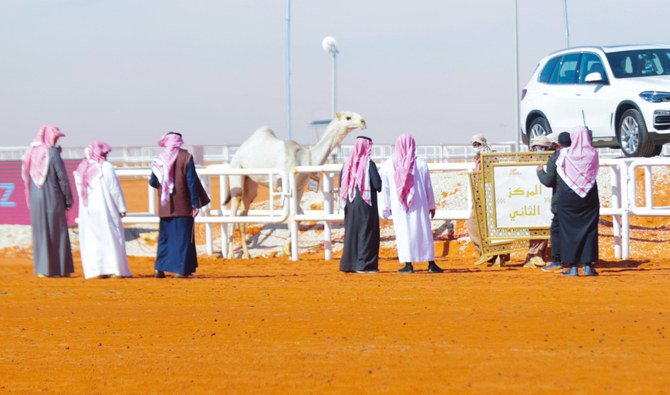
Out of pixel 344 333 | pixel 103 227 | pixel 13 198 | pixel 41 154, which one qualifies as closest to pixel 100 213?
pixel 103 227

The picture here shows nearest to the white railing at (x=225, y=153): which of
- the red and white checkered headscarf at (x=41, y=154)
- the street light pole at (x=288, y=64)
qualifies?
the street light pole at (x=288, y=64)

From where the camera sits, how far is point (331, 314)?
30.4ft

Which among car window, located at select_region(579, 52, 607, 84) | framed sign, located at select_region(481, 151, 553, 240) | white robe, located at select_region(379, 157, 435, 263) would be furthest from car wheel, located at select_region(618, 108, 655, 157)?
white robe, located at select_region(379, 157, 435, 263)

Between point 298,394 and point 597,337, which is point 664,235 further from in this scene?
point 298,394

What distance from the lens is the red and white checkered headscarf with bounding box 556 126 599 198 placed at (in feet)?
38.1

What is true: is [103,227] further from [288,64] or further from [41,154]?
[288,64]

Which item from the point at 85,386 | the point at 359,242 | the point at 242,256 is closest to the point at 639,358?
the point at 85,386

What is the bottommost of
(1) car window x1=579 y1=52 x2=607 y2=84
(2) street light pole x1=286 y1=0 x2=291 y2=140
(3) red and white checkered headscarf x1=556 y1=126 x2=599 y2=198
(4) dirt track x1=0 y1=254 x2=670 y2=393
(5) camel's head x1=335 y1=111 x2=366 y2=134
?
(4) dirt track x1=0 y1=254 x2=670 y2=393

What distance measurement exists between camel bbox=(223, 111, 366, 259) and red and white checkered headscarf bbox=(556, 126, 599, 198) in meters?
5.78

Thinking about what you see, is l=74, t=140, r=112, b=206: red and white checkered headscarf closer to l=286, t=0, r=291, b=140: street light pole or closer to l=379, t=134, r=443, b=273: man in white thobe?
l=379, t=134, r=443, b=273: man in white thobe

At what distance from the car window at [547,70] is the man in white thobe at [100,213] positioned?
25.5ft

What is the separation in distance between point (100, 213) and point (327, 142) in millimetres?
5249

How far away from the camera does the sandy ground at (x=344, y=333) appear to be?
20.7ft

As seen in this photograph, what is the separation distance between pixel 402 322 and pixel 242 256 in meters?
10.5
